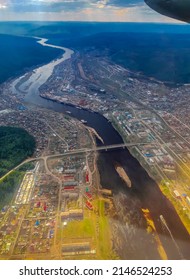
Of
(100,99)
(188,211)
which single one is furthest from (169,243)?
(100,99)

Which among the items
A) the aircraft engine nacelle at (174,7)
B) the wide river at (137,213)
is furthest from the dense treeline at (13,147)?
the aircraft engine nacelle at (174,7)

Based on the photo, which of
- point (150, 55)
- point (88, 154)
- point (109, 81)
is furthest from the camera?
point (150, 55)

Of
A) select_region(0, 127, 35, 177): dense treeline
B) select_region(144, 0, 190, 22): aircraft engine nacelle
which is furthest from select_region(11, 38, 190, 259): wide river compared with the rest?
select_region(144, 0, 190, 22): aircraft engine nacelle

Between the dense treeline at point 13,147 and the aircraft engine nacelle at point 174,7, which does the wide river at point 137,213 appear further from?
the aircraft engine nacelle at point 174,7

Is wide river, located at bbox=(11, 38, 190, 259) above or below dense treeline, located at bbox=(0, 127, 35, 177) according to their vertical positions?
below

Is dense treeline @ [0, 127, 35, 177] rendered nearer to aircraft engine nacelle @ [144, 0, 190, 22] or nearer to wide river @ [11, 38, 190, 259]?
wide river @ [11, 38, 190, 259]

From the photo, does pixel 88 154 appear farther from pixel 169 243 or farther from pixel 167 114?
pixel 167 114

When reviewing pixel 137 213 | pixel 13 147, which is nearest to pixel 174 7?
pixel 137 213

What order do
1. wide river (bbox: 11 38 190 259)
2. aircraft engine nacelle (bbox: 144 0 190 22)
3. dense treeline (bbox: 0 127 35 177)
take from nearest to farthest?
aircraft engine nacelle (bbox: 144 0 190 22) → wide river (bbox: 11 38 190 259) → dense treeline (bbox: 0 127 35 177)
